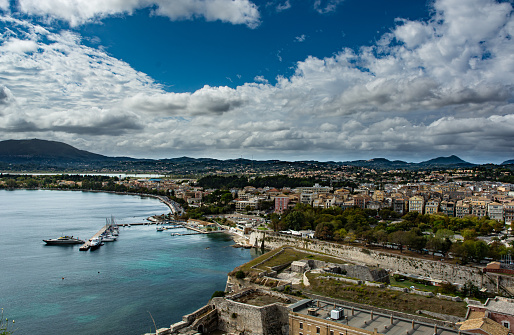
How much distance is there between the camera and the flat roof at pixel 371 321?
29.2 ft

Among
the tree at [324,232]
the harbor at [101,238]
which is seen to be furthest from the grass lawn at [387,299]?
the harbor at [101,238]

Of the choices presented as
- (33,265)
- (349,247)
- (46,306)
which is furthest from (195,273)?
(33,265)

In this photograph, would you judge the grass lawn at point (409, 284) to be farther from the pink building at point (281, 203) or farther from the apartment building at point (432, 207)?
the pink building at point (281, 203)

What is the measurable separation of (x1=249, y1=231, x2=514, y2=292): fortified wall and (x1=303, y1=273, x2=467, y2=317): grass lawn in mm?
5600

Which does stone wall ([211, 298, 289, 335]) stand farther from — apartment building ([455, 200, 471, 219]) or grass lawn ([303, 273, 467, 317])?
apartment building ([455, 200, 471, 219])

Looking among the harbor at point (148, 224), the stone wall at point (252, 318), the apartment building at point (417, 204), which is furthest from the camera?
the apartment building at point (417, 204)

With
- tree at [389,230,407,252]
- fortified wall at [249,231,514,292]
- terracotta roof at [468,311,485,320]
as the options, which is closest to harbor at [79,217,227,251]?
fortified wall at [249,231,514,292]

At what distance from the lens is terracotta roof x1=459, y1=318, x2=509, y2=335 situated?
8547 mm

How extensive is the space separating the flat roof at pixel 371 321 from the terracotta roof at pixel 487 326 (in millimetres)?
382

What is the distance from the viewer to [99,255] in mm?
28109

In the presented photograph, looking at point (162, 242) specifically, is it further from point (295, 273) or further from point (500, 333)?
point (500, 333)

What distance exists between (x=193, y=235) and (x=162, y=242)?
4368 mm

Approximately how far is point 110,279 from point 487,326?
1856 cm

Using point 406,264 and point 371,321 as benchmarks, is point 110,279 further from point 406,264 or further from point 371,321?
point 406,264
